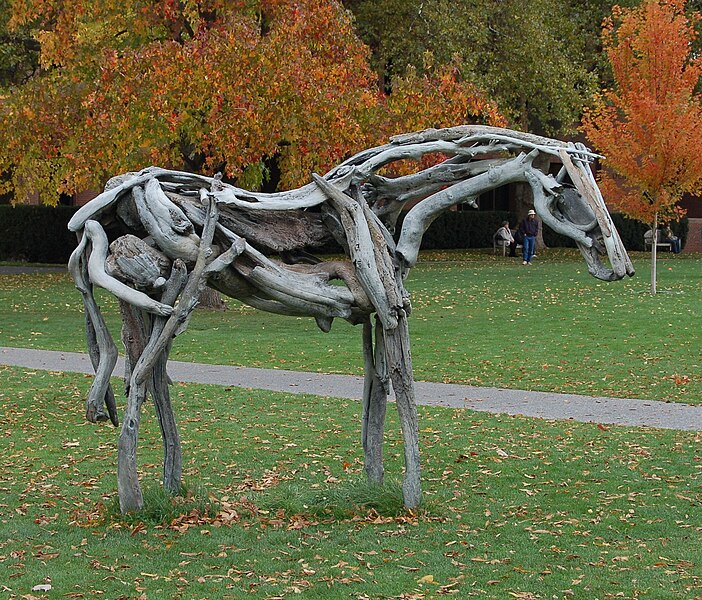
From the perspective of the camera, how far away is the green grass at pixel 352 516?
6352 mm

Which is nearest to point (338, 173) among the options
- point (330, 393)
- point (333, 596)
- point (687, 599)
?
point (333, 596)

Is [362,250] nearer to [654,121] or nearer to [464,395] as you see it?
[464,395]

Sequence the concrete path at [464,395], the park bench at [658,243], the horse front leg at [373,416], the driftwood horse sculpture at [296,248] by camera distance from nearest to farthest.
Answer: the driftwood horse sculpture at [296,248]
the horse front leg at [373,416]
the concrete path at [464,395]
the park bench at [658,243]

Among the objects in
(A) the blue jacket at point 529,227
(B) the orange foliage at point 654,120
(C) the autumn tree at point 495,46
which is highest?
(C) the autumn tree at point 495,46

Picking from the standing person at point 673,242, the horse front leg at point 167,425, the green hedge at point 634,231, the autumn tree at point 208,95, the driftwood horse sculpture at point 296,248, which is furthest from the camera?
the green hedge at point 634,231

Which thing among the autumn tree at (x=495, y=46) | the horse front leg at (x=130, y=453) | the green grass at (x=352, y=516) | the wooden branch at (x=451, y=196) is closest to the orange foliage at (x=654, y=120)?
the autumn tree at (x=495, y=46)

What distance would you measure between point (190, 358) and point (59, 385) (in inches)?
101

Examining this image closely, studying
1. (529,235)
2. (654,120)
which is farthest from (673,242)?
(654,120)

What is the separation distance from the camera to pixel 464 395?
12766mm

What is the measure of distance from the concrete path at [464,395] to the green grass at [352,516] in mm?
556

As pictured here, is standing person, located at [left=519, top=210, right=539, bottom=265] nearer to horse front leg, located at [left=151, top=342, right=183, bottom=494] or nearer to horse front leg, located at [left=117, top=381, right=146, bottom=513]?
horse front leg, located at [left=151, top=342, right=183, bottom=494]

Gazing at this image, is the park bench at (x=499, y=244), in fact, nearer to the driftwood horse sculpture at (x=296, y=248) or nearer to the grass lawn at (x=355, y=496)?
A: the grass lawn at (x=355, y=496)

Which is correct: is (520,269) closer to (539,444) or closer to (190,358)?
(190,358)

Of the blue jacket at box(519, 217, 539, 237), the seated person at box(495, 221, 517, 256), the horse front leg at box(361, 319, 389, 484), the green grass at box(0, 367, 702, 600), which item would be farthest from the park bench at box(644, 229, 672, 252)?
the horse front leg at box(361, 319, 389, 484)
